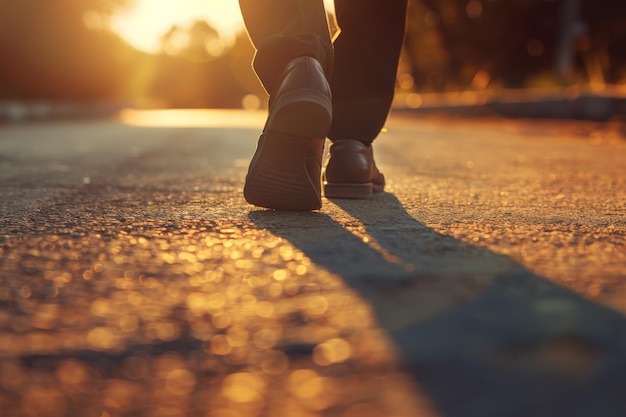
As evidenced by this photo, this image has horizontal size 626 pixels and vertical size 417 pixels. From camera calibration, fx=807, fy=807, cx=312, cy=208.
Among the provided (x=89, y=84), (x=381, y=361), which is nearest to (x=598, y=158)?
(x=381, y=361)

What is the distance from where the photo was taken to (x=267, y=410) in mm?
782

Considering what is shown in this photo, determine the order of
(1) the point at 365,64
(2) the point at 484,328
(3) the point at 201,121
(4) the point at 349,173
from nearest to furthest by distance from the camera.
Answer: (2) the point at 484,328, (4) the point at 349,173, (1) the point at 365,64, (3) the point at 201,121

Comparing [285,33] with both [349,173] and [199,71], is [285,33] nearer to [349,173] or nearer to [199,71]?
[349,173]

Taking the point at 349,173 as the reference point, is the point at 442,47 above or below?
above

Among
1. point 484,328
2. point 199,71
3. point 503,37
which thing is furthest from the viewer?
point 199,71

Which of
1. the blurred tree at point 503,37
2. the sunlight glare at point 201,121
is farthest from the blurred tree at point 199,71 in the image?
the sunlight glare at point 201,121

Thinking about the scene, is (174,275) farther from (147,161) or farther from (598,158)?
(598,158)

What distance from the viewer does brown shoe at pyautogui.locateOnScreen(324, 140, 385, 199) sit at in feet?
7.93

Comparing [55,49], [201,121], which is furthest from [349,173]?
[55,49]

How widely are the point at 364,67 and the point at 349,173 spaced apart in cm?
40

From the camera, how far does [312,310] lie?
1079 mm

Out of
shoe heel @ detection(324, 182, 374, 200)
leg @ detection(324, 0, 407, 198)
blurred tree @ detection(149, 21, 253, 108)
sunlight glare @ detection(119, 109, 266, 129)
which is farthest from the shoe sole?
blurred tree @ detection(149, 21, 253, 108)

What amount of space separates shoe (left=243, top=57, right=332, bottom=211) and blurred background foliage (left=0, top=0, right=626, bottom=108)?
10.9 meters

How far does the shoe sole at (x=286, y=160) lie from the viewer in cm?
197
